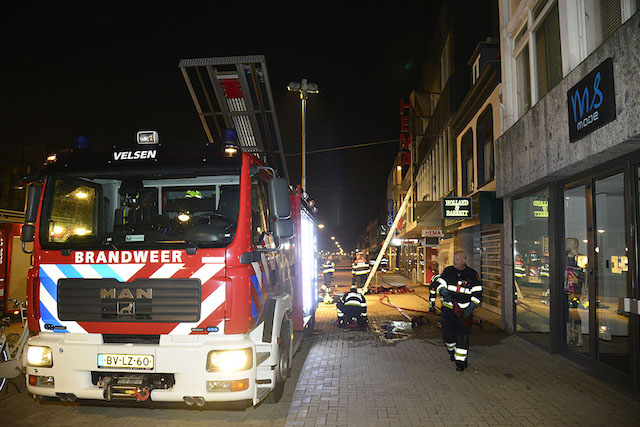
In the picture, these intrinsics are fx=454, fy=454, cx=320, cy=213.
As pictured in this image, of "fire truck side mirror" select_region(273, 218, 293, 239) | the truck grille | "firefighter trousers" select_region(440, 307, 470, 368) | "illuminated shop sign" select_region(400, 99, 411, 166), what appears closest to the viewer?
the truck grille

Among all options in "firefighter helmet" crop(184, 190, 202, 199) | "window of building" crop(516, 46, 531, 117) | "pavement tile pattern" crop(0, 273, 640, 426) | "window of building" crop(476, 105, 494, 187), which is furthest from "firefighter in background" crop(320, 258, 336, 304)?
"firefighter helmet" crop(184, 190, 202, 199)

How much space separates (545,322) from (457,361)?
3.69 metres

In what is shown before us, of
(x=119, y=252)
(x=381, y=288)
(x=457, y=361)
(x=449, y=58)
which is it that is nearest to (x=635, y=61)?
(x=457, y=361)

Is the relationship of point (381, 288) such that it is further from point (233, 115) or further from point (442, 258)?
point (233, 115)

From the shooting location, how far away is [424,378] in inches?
255

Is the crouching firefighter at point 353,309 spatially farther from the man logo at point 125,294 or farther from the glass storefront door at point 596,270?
the man logo at point 125,294

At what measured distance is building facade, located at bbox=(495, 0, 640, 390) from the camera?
5.43 meters

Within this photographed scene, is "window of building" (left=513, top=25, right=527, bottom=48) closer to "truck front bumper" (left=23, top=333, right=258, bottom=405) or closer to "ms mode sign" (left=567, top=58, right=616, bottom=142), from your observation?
"ms mode sign" (left=567, top=58, right=616, bottom=142)

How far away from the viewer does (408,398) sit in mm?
5574

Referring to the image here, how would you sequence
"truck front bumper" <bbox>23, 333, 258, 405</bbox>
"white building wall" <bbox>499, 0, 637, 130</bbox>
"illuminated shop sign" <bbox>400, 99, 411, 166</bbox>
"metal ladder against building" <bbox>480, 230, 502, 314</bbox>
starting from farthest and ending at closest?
"illuminated shop sign" <bbox>400, 99, 411, 166</bbox>, "metal ladder against building" <bbox>480, 230, 502, 314</bbox>, "white building wall" <bbox>499, 0, 637, 130</bbox>, "truck front bumper" <bbox>23, 333, 258, 405</bbox>

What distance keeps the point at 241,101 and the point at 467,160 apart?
1087cm

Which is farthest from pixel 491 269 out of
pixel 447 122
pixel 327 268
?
pixel 447 122

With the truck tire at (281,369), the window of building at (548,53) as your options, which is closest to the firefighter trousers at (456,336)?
the truck tire at (281,369)

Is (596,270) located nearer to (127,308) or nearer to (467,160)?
(127,308)
